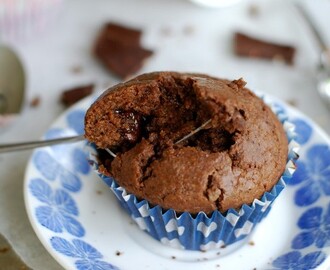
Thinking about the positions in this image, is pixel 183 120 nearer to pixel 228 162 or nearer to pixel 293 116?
pixel 228 162

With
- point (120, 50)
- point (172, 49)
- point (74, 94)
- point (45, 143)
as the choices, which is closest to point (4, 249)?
point (45, 143)

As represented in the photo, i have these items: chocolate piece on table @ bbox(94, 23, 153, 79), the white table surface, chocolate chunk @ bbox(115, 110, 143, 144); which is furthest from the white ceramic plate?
chocolate piece on table @ bbox(94, 23, 153, 79)

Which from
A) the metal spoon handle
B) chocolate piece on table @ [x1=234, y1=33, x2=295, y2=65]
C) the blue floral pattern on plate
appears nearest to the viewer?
the blue floral pattern on plate

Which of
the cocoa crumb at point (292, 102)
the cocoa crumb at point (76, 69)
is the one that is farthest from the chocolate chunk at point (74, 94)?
the cocoa crumb at point (292, 102)

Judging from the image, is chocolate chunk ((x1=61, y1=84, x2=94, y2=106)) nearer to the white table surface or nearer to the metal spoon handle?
the white table surface

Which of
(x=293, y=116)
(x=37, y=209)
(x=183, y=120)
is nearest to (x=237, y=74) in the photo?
(x=293, y=116)

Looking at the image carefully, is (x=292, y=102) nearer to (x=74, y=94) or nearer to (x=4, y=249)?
(x=74, y=94)
